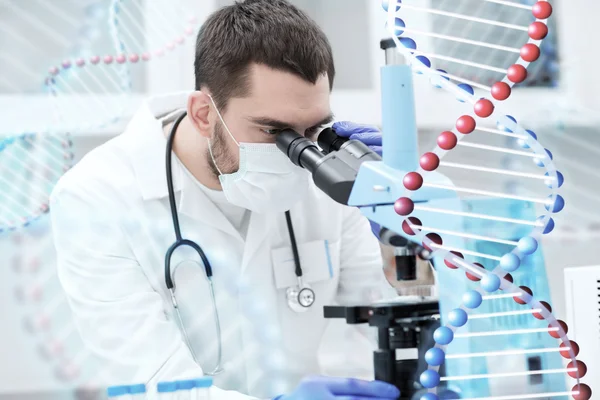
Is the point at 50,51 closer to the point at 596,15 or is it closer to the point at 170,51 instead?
the point at 170,51

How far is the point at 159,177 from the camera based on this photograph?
1625 millimetres

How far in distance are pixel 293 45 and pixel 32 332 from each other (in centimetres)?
128

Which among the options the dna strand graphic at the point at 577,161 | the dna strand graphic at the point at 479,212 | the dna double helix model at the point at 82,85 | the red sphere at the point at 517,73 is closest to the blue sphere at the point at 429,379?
the dna strand graphic at the point at 479,212

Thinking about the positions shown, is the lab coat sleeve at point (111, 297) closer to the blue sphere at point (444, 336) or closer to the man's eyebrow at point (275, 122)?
the man's eyebrow at point (275, 122)

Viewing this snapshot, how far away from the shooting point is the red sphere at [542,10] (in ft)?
2.43

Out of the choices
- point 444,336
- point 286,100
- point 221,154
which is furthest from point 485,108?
point 221,154

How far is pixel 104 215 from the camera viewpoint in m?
1.56

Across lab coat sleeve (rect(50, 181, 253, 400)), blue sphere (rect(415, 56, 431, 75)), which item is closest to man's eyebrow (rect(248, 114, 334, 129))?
lab coat sleeve (rect(50, 181, 253, 400))

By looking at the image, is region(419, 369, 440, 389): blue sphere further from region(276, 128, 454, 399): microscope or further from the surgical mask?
the surgical mask

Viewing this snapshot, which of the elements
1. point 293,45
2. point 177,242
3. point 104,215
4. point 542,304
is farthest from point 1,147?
point 542,304

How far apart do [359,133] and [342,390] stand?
44 centimetres

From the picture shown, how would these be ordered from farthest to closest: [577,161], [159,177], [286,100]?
[577,161], [159,177], [286,100]

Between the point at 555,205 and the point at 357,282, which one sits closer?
the point at 555,205

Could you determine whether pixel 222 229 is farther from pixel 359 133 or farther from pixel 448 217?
pixel 448 217
